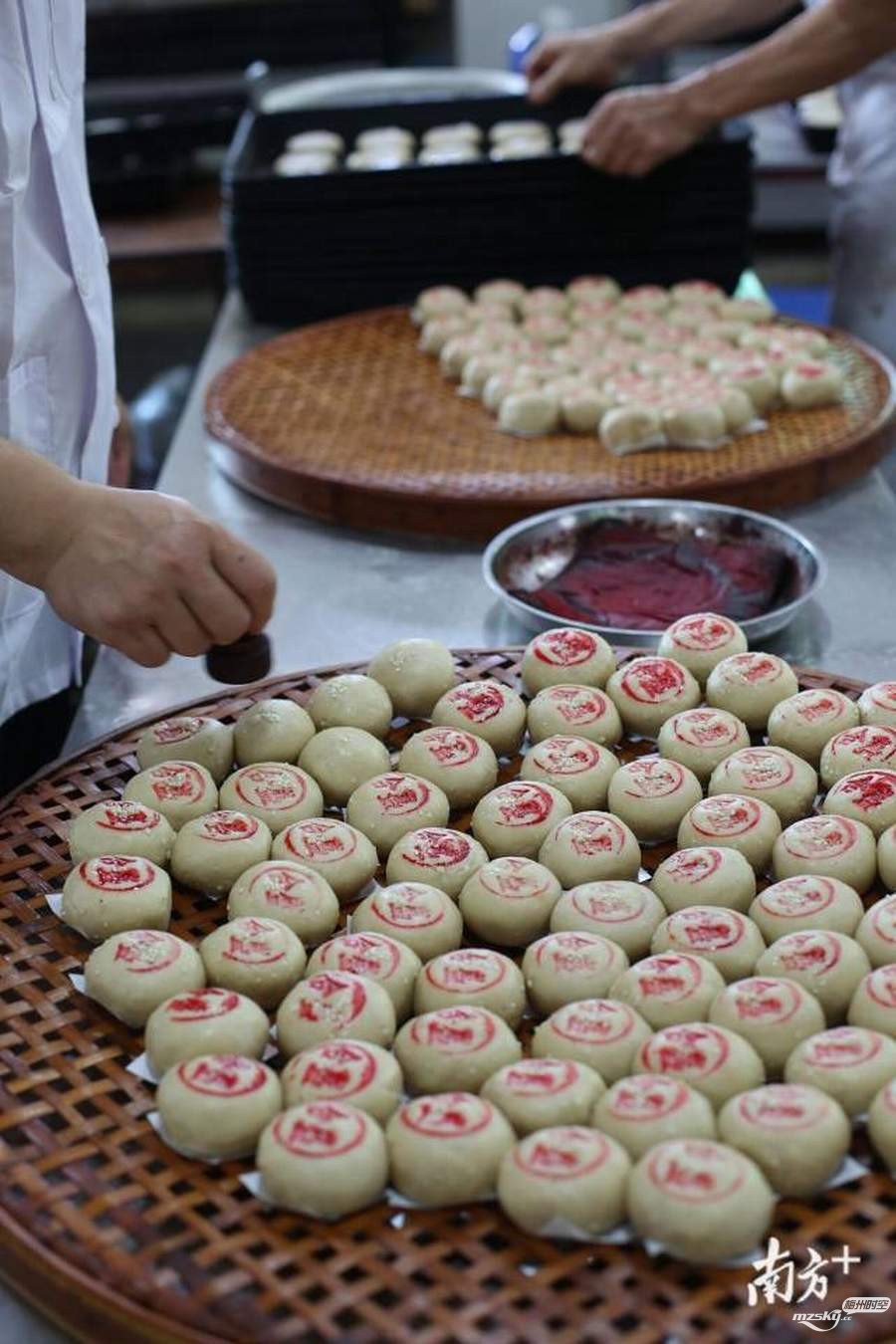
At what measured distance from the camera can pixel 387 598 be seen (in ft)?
7.22

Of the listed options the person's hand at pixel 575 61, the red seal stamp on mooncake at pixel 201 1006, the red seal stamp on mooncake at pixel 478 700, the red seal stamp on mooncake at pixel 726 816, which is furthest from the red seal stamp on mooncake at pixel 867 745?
the person's hand at pixel 575 61

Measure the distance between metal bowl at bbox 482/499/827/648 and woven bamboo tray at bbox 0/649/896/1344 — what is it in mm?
952

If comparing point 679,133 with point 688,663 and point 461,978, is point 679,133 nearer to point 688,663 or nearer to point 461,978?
point 688,663

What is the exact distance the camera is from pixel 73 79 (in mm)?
1896

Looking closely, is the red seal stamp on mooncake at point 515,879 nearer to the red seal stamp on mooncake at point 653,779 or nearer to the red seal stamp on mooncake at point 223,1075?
the red seal stamp on mooncake at point 653,779

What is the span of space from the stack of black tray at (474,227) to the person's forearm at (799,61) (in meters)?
0.11

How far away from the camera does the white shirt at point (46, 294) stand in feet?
5.62

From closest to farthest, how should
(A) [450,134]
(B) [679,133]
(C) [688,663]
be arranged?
(C) [688,663], (B) [679,133], (A) [450,134]

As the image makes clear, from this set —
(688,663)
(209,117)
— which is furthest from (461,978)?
(209,117)

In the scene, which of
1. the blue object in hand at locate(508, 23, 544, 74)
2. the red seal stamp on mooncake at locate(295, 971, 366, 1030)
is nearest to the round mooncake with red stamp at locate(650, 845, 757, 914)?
the red seal stamp on mooncake at locate(295, 971, 366, 1030)

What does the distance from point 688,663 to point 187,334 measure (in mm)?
4280

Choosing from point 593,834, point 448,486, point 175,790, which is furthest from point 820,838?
point 448,486

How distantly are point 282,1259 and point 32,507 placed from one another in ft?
2.43

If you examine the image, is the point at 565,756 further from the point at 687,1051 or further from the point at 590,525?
the point at 590,525
